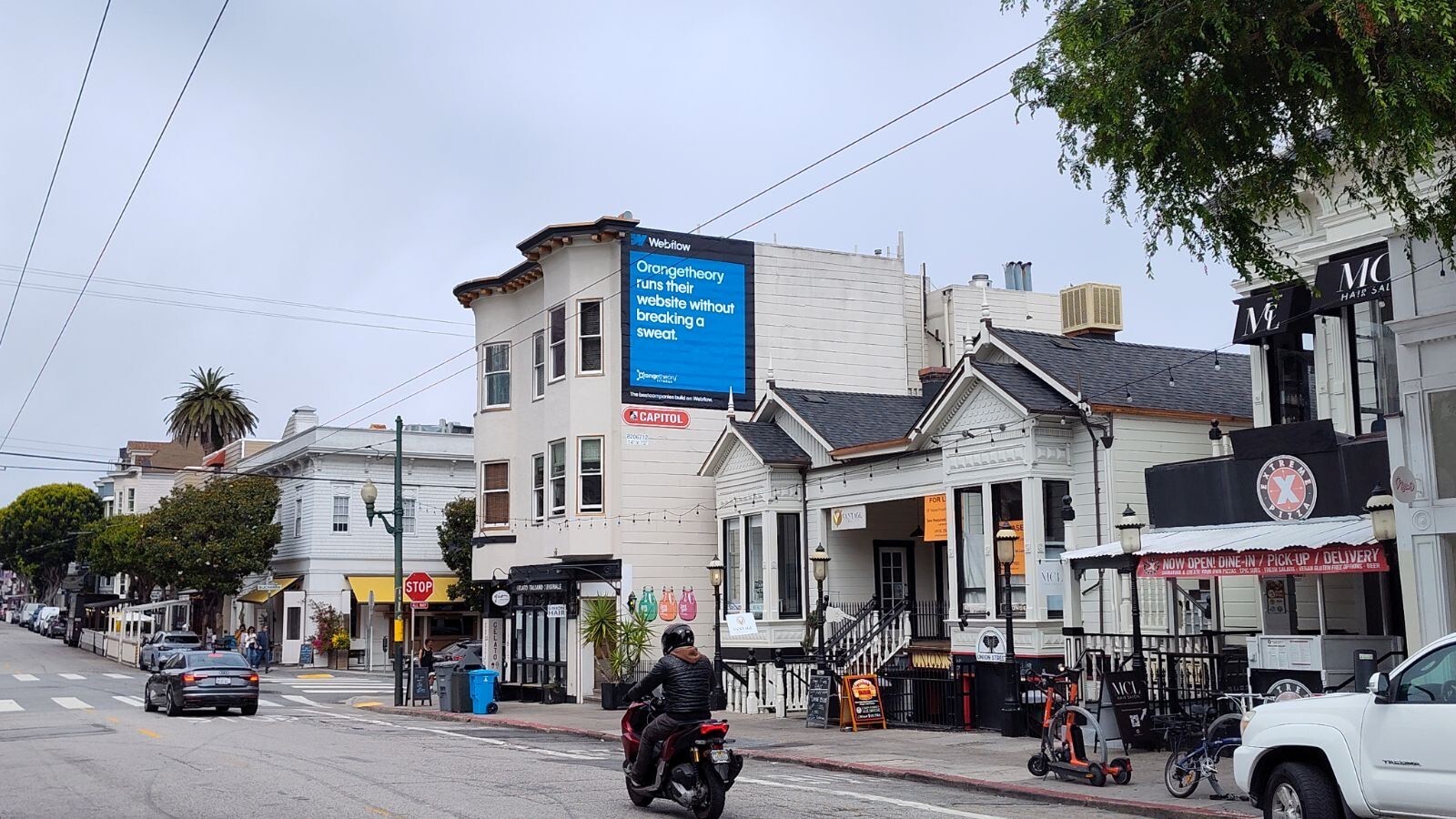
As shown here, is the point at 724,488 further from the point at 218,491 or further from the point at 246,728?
the point at 218,491

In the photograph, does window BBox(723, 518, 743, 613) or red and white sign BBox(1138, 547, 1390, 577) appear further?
window BBox(723, 518, 743, 613)

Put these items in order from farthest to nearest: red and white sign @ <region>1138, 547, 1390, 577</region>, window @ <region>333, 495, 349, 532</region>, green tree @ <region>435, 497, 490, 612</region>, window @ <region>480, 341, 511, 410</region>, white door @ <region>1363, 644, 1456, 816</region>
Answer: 1. window @ <region>333, 495, 349, 532</region>
2. green tree @ <region>435, 497, 490, 612</region>
3. window @ <region>480, 341, 511, 410</region>
4. red and white sign @ <region>1138, 547, 1390, 577</region>
5. white door @ <region>1363, 644, 1456, 816</region>

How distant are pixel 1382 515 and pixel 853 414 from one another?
1594 cm

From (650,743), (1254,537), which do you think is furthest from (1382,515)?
(650,743)

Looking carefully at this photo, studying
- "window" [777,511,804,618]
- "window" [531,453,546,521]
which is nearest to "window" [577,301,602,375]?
"window" [531,453,546,521]

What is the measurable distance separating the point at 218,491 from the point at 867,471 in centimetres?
3760

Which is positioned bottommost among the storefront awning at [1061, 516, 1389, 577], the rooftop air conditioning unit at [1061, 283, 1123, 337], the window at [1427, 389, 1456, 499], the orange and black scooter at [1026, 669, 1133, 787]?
the orange and black scooter at [1026, 669, 1133, 787]

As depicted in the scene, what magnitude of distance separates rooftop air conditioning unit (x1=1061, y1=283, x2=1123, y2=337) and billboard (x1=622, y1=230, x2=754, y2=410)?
9223 millimetres

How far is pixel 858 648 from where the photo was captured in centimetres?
2519

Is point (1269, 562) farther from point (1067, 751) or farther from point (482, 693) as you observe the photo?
point (482, 693)

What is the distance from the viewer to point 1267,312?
18.3 m

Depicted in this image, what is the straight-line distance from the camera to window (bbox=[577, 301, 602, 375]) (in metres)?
32.7

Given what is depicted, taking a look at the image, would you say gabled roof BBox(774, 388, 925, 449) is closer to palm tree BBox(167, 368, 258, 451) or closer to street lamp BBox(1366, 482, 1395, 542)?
street lamp BBox(1366, 482, 1395, 542)

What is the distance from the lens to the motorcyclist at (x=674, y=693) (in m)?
11.8
